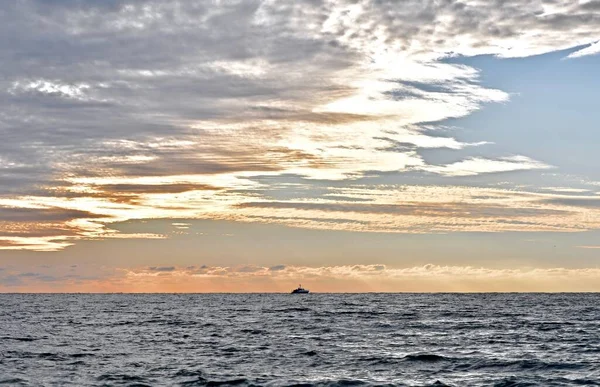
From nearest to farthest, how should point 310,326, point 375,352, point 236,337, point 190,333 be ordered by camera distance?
1. point 375,352
2. point 236,337
3. point 190,333
4. point 310,326

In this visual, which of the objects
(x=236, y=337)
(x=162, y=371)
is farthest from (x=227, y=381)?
(x=236, y=337)

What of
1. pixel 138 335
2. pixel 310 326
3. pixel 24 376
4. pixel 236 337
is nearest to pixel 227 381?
pixel 24 376

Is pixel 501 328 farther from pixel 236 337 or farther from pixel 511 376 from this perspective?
pixel 511 376

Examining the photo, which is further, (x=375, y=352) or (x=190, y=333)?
(x=190, y=333)

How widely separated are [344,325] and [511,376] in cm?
4883

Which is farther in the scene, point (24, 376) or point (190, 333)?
point (190, 333)

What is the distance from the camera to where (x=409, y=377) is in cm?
4475

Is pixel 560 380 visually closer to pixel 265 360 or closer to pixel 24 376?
pixel 265 360

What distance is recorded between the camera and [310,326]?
90750 mm

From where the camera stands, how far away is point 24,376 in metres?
46.2

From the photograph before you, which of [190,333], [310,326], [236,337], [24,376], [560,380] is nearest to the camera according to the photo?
[560,380]

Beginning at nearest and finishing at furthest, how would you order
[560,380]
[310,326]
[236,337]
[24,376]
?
[560,380] < [24,376] < [236,337] < [310,326]

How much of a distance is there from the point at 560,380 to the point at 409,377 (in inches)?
352

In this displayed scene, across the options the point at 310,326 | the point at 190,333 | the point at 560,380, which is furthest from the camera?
the point at 310,326
